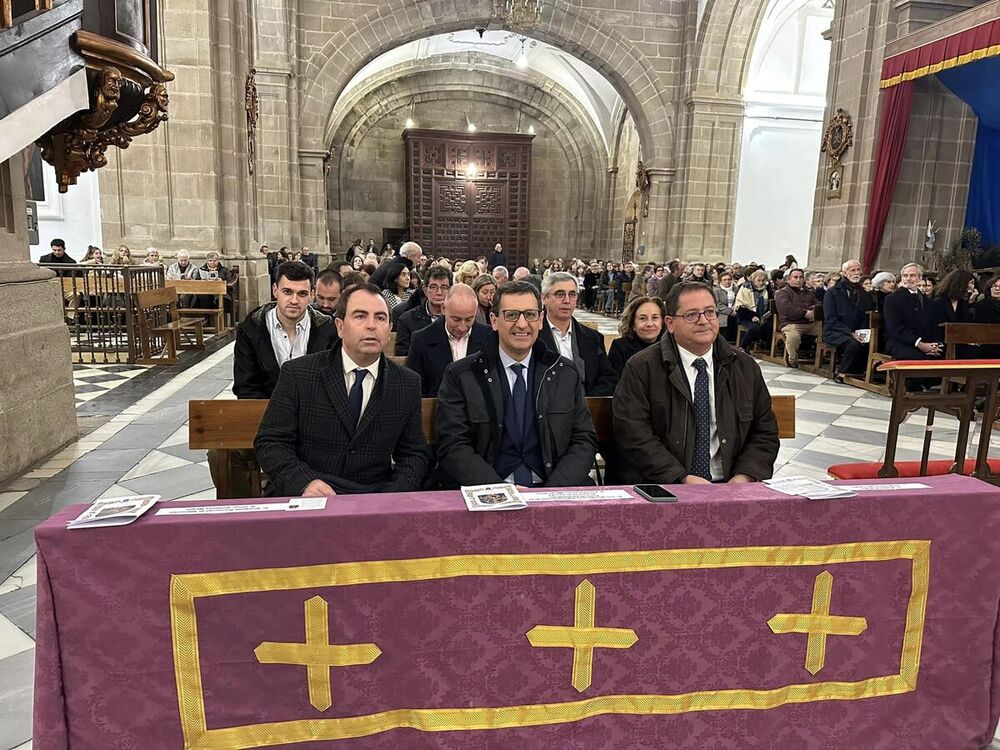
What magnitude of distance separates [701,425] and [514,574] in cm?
124

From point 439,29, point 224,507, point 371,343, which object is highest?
point 439,29

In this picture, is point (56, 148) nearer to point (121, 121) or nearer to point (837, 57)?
point (121, 121)

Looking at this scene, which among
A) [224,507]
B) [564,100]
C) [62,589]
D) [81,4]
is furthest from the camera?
[564,100]

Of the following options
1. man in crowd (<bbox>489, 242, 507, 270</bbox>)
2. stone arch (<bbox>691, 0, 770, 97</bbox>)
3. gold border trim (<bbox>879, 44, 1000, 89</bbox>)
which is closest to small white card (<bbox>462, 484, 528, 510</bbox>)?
gold border trim (<bbox>879, 44, 1000, 89</bbox>)

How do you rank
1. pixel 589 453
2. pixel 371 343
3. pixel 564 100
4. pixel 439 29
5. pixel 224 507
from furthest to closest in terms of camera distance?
pixel 564 100 → pixel 439 29 → pixel 589 453 → pixel 371 343 → pixel 224 507

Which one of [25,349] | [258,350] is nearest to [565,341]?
[258,350]

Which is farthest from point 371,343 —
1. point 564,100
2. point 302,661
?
point 564,100

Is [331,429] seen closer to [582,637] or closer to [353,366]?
[353,366]

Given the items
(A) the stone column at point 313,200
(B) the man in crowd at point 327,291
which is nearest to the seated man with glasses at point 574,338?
(B) the man in crowd at point 327,291

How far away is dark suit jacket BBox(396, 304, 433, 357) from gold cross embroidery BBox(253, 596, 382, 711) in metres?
3.15

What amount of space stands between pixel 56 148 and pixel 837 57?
1032 cm

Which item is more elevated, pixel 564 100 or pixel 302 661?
pixel 564 100

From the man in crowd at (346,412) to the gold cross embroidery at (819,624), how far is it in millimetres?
1308

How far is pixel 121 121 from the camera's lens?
4.58 metres
